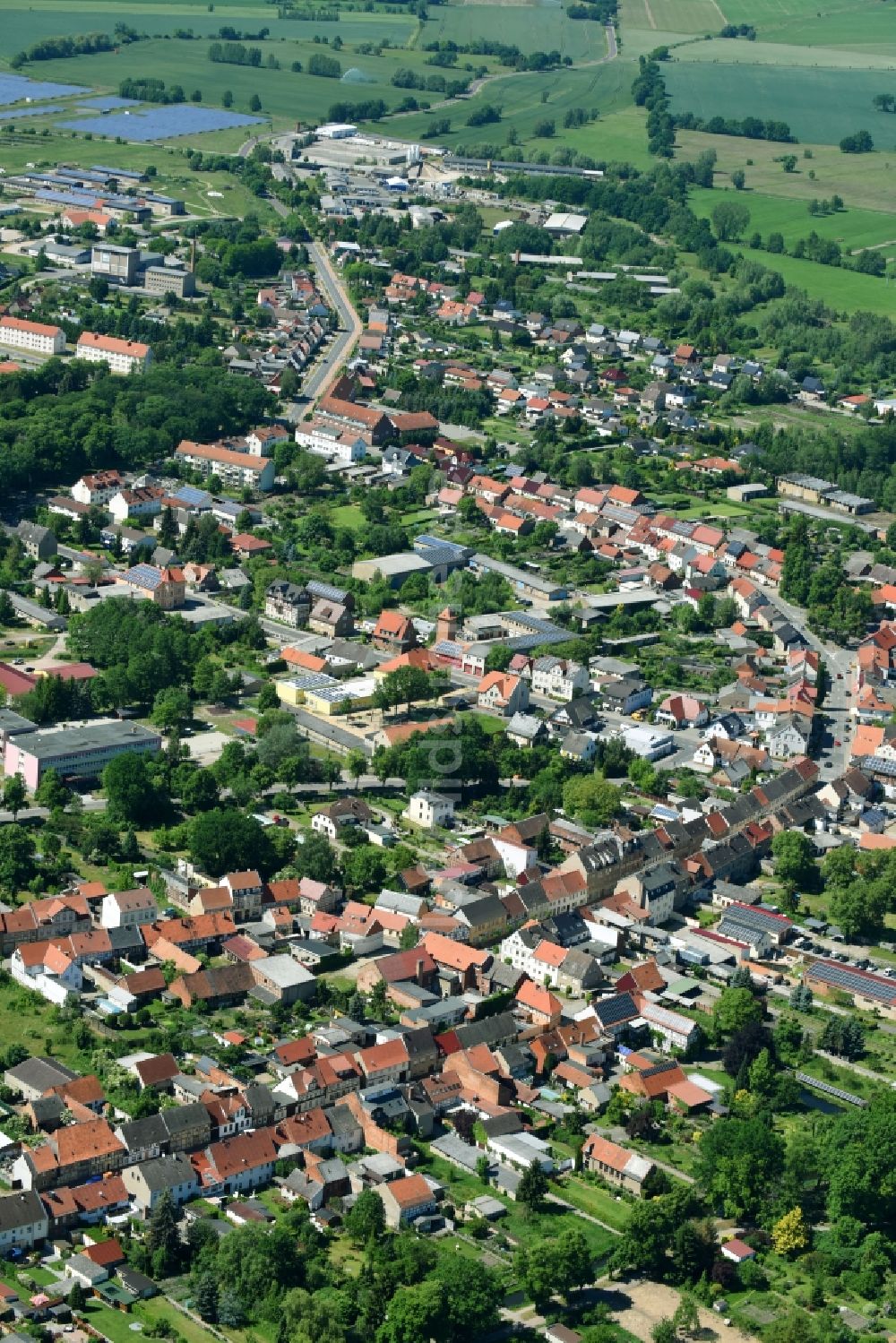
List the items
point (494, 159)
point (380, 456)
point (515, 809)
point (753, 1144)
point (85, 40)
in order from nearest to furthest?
point (753, 1144), point (515, 809), point (380, 456), point (494, 159), point (85, 40)

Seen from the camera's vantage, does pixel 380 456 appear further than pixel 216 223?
No

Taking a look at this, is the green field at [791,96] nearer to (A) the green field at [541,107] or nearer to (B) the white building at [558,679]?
(A) the green field at [541,107]

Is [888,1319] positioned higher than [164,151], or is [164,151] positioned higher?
[164,151]

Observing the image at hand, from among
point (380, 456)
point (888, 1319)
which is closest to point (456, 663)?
point (380, 456)

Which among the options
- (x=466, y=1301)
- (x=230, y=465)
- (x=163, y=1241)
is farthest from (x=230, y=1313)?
(x=230, y=465)

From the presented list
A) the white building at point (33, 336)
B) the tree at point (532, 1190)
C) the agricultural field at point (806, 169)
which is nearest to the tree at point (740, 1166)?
the tree at point (532, 1190)

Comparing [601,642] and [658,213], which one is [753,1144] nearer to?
[601,642]
